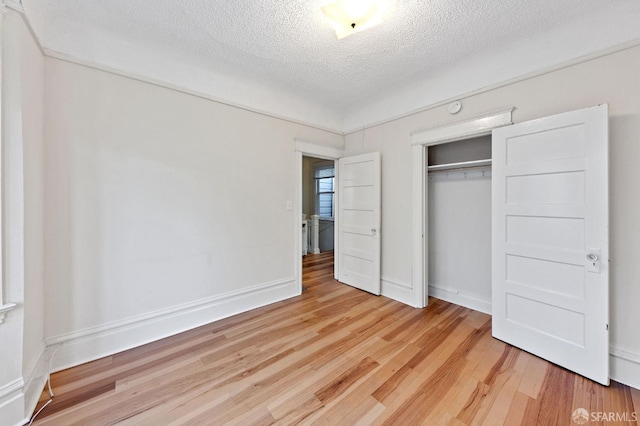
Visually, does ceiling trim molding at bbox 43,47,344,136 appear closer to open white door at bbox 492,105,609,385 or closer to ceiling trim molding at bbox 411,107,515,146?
ceiling trim molding at bbox 411,107,515,146

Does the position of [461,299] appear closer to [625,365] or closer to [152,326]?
[625,365]

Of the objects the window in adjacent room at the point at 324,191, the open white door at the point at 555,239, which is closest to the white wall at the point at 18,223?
the open white door at the point at 555,239

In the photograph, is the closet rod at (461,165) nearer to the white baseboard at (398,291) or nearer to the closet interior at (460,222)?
the closet interior at (460,222)

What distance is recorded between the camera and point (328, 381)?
5.77 feet

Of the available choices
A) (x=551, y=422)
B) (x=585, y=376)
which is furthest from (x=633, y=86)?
(x=551, y=422)

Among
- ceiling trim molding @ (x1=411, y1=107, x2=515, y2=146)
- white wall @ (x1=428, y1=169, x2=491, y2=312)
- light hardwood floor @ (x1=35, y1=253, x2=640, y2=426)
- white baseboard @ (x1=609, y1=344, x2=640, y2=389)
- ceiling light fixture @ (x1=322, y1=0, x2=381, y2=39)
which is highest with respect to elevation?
ceiling light fixture @ (x1=322, y1=0, x2=381, y2=39)

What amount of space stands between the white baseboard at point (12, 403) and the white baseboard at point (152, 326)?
0.53 metres

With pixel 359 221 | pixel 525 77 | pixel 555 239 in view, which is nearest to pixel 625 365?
pixel 555 239

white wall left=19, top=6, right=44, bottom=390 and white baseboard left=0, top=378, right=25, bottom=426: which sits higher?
white wall left=19, top=6, right=44, bottom=390

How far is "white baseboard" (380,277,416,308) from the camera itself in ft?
10.1

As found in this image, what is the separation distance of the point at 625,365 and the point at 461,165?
207cm

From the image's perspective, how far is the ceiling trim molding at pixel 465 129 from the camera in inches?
91.7

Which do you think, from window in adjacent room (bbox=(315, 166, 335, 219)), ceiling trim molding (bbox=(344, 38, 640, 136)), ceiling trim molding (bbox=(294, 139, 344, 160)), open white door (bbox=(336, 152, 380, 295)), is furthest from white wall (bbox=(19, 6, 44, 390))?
window in adjacent room (bbox=(315, 166, 335, 219))

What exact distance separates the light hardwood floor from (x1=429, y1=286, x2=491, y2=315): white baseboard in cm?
35
